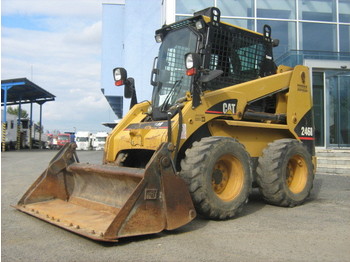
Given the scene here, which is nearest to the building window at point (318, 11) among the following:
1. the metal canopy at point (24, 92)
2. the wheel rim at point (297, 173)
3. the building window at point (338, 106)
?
the building window at point (338, 106)

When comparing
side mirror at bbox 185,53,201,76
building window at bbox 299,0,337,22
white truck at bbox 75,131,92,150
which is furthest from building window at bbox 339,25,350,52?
white truck at bbox 75,131,92,150

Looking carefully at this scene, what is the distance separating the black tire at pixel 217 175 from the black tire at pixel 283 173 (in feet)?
2.18

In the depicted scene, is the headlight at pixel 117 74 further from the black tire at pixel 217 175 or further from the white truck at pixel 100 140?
the white truck at pixel 100 140

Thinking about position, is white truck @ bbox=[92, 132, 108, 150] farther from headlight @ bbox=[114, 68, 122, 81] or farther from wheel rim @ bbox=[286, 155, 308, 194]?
wheel rim @ bbox=[286, 155, 308, 194]

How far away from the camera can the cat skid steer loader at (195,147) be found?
15.1ft

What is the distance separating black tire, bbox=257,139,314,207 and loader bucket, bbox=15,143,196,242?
6.82 feet

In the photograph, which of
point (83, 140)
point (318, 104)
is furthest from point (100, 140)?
point (318, 104)

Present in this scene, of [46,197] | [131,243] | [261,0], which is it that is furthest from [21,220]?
[261,0]

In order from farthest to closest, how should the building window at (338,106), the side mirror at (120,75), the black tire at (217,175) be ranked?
the building window at (338,106), the side mirror at (120,75), the black tire at (217,175)

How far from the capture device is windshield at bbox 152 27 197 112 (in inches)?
244

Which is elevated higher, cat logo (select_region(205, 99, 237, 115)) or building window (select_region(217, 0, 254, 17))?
building window (select_region(217, 0, 254, 17))

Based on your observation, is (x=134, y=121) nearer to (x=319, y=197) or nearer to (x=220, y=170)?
(x=220, y=170)

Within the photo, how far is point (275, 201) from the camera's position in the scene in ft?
21.0

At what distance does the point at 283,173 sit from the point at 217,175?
1432 millimetres
